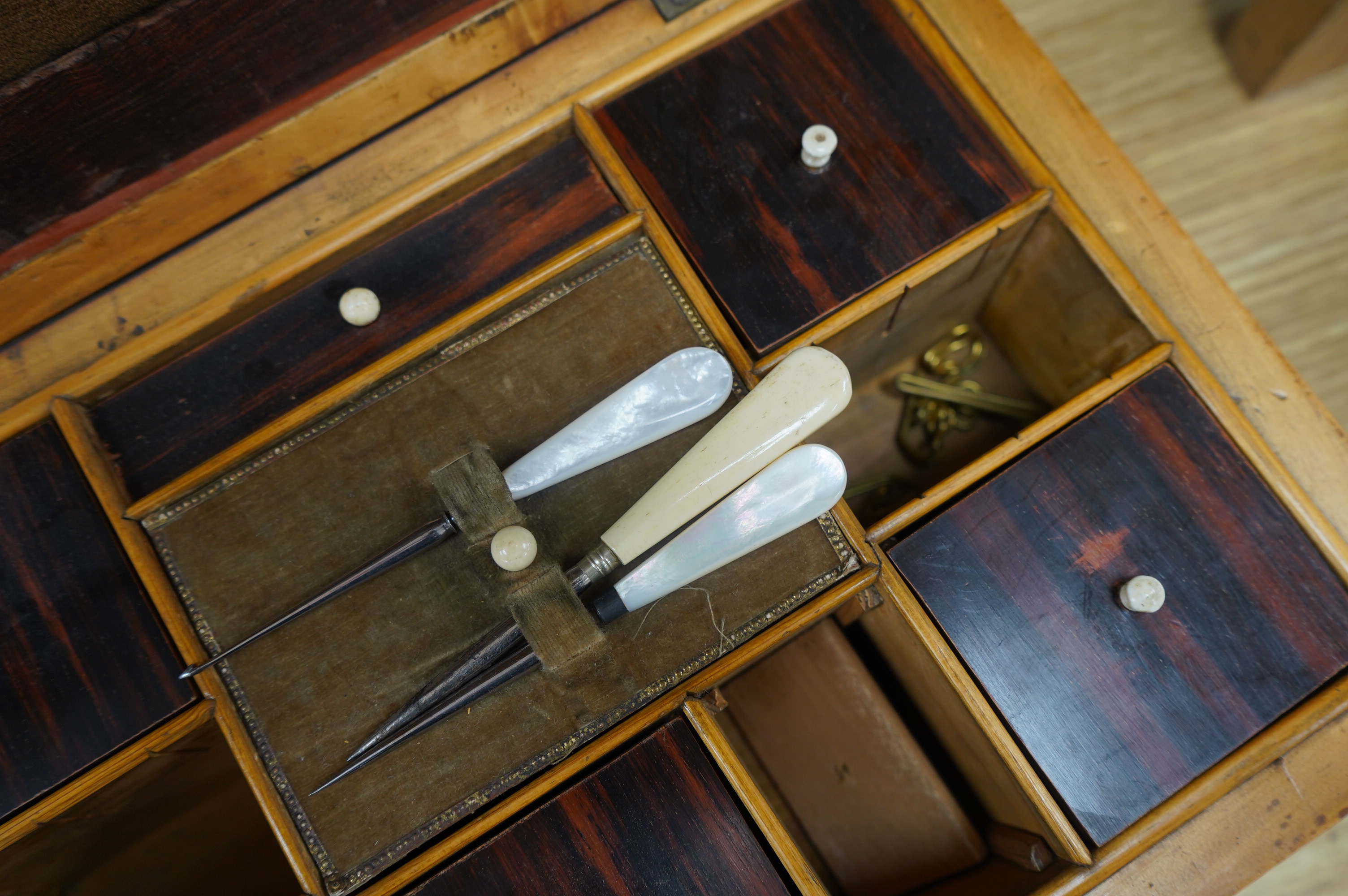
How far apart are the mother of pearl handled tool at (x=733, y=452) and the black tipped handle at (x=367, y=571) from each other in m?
0.14

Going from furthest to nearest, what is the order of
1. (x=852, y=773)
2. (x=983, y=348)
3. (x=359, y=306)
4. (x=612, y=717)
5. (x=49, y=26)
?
(x=983, y=348) → (x=852, y=773) → (x=359, y=306) → (x=612, y=717) → (x=49, y=26)

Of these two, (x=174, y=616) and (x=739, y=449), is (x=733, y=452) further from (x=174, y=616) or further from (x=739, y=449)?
(x=174, y=616)

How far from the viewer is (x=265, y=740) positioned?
37.4 inches

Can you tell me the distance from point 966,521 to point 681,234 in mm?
534

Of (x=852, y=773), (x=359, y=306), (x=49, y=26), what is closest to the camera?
(x=49, y=26)

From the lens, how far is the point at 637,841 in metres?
0.97

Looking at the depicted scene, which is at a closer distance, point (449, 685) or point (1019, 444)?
point (449, 685)

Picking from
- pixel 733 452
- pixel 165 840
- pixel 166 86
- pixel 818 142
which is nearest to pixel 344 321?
pixel 166 86

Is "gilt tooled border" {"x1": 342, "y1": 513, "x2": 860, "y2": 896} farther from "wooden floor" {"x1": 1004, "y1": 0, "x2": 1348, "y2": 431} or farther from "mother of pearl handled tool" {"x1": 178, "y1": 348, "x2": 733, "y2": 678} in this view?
"wooden floor" {"x1": 1004, "y1": 0, "x2": 1348, "y2": 431}

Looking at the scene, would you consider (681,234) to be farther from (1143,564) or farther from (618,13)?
(1143,564)

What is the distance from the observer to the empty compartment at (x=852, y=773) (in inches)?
48.8

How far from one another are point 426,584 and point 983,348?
1030mm

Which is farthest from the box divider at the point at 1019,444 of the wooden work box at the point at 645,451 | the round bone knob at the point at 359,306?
the round bone knob at the point at 359,306

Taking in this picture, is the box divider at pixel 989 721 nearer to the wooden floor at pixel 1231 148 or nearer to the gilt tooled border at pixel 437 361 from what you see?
the gilt tooled border at pixel 437 361
